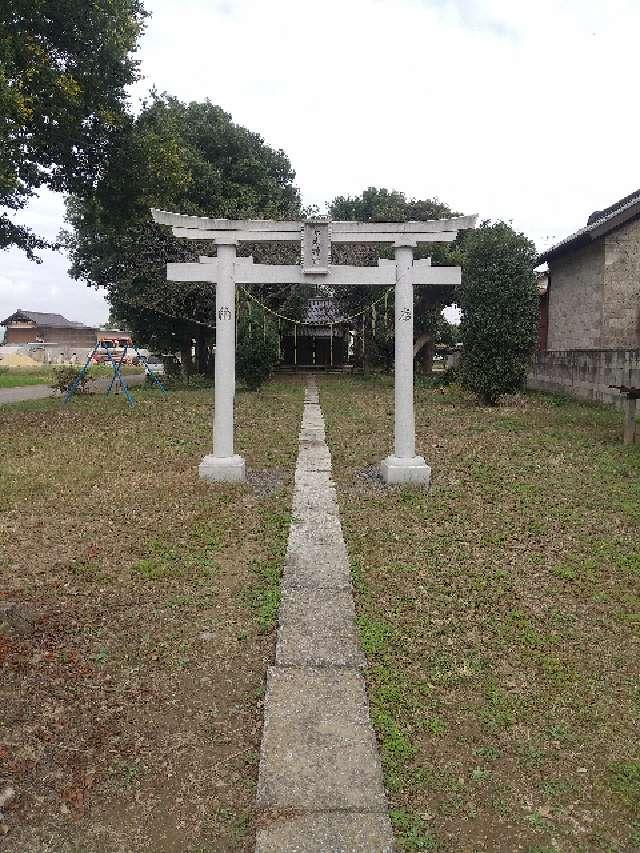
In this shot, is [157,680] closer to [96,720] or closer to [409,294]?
[96,720]

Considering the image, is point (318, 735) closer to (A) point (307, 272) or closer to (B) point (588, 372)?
(A) point (307, 272)

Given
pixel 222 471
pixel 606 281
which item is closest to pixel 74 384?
pixel 222 471

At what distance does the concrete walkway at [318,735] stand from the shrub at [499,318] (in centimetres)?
1193

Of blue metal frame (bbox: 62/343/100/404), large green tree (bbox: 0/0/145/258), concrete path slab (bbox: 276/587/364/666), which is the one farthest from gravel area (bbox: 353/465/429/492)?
blue metal frame (bbox: 62/343/100/404)

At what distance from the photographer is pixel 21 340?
68750 millimetres

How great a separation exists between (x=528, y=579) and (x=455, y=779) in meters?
2.52

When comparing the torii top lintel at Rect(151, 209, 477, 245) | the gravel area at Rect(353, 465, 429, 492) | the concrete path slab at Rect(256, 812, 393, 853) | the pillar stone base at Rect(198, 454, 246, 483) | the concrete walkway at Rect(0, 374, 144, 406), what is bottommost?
the concrete path slab at Rect(256, 812, 393, 853)

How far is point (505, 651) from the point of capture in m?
3.95

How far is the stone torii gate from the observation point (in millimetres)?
8375

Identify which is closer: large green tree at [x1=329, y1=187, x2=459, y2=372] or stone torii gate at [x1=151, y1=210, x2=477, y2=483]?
stone torii gate at [x1=151, y1=210, x2=477, y2=483]

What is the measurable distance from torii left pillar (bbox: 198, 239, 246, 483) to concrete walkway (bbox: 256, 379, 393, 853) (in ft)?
10.5

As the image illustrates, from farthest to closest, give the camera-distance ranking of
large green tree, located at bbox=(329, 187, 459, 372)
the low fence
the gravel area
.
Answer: large green tree, located at bbox=(329, 187, 459, 372) → the low fence → the gravel area

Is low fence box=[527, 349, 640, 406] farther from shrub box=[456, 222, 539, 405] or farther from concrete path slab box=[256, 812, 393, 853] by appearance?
concrete path slab box=[256, 812, 393, 853]

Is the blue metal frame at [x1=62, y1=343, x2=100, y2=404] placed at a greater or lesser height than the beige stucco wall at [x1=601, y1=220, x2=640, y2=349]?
lesser
